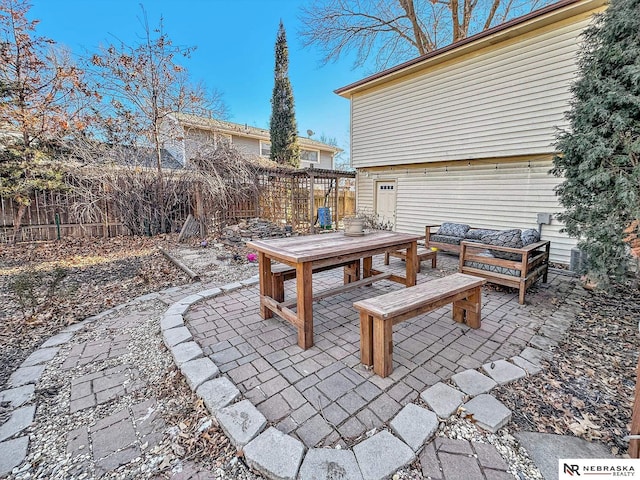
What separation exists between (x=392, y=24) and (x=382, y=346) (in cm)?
1149

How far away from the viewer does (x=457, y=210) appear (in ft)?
23.9

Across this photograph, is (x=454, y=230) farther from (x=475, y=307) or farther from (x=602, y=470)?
(x=602, y=470)

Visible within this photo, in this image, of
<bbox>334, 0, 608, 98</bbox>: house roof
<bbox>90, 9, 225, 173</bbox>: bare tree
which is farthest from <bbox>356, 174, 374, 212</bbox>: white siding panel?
<bbox>90, 9, 225, 173</bbox>: bare tree

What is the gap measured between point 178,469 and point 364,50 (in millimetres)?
12080

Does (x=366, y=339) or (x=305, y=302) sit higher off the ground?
(x=305, y=302)

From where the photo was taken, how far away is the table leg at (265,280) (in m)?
2.91

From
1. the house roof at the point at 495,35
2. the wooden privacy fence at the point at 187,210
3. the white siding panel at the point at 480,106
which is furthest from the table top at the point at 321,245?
the wooden privacy fence at the point at 187,210

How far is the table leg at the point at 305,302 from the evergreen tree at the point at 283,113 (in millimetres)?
12322

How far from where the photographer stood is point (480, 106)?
652 centimetres

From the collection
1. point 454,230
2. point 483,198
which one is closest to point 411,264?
point 454,230

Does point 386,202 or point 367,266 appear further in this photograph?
point 386,202

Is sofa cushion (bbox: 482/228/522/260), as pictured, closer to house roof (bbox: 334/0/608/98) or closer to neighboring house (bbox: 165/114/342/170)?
house roof (bbox: 334/0/608/98)

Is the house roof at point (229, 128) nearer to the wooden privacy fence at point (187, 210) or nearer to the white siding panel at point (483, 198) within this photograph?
the wooden privacy fence at point (187, 210)

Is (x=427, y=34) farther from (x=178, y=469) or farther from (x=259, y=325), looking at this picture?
(x=178, y=469)
